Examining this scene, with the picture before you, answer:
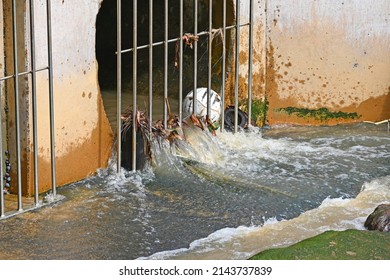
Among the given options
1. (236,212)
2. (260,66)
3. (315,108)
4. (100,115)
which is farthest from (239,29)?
(236,212)

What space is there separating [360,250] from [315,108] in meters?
4.80

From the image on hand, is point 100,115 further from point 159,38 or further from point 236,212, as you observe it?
point 159,38

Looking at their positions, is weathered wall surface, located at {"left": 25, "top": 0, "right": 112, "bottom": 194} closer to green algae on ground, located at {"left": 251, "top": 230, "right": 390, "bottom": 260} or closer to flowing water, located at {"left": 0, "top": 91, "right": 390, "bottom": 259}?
flowing water, located at {"left": 0, "top": 91, "right": 390, "bottom": 259}

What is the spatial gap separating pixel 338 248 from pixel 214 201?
186cm

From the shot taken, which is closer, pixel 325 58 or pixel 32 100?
pixel 32 100

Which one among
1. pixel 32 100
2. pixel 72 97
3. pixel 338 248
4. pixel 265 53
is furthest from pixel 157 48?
pixel 338 248

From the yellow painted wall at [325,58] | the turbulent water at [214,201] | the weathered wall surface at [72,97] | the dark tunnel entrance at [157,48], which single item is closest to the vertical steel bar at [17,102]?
the turbulent water at [214,201]

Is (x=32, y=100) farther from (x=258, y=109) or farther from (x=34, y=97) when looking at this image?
(x=258, y=109)

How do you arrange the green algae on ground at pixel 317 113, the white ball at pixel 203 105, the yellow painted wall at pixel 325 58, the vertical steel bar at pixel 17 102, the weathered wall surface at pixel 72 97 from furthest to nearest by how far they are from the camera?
1. the green algae on ground at pixel 317 113
2. the yellow painted wall at pixel 325 58
3. the white ball at pixel 203 105
4. the weathered wall surface at pixel 72 97
5. the vertical steel bar at pixel 17 102

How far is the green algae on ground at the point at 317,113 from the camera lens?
1180 cm

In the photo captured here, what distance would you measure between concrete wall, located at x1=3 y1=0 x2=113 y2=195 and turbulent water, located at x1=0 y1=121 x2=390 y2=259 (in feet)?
0.66

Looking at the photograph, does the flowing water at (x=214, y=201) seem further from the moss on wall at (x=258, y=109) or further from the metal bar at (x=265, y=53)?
the metal bar at (x=265, y=53)

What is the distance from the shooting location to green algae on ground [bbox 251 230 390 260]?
7.01 meters

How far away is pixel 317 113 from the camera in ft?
38.8
